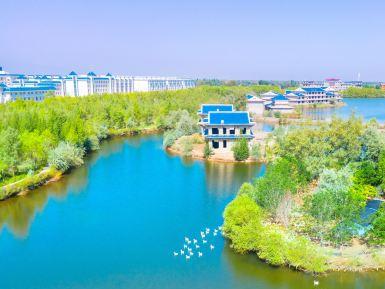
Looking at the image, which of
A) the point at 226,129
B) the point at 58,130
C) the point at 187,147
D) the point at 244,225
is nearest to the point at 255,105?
the point at 226,129

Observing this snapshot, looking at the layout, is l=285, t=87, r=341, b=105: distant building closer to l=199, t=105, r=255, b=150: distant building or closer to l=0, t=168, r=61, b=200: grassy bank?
l=199, t=105, r=255, b=150: distant building

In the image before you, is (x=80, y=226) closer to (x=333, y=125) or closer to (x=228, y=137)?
(x=333, y=125)

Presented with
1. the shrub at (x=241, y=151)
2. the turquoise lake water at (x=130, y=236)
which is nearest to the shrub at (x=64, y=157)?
the turquoise lake water at (x=130, y=236)

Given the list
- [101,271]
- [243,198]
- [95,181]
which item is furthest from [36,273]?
[95,181]

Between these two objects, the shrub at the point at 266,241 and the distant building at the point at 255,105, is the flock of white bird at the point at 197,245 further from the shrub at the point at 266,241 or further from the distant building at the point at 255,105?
the distant building at the point at 255,105

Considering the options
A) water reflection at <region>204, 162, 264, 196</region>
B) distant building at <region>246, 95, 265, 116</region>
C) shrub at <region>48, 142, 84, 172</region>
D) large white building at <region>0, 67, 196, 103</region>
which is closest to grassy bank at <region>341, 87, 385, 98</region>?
large white building at <region>0, 67, 196, 103</region>

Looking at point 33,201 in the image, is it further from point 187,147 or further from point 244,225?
point 187,147
